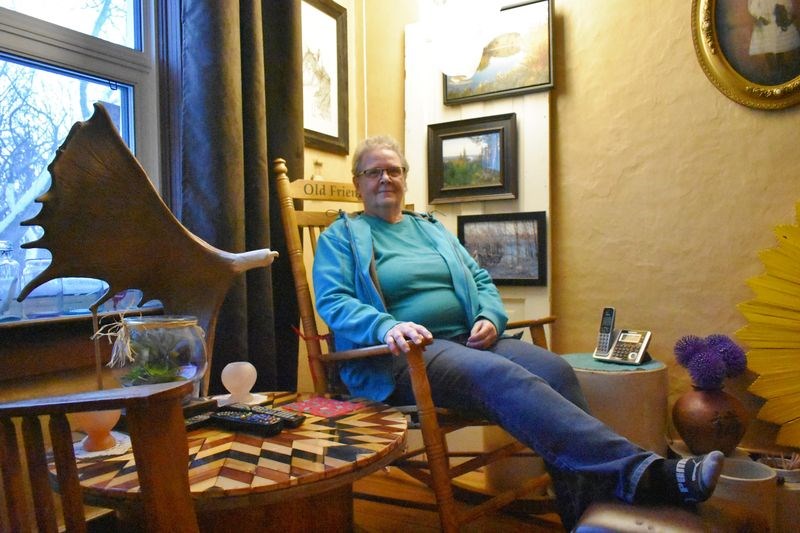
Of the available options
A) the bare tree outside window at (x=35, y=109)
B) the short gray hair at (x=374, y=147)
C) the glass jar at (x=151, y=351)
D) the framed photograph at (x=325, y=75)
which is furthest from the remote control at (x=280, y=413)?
the framed photograph at (x=325, y=75)

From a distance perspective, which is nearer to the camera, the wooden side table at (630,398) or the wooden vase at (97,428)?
the wooden vase at (97,428)

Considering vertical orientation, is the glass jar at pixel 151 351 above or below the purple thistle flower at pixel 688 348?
above

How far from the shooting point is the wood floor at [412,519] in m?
1.63

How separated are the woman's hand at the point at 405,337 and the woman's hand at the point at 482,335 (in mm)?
297

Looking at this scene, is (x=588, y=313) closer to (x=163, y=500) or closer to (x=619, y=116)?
(x=619, y=116)

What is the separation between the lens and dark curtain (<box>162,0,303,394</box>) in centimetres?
147

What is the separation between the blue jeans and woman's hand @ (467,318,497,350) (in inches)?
2.1

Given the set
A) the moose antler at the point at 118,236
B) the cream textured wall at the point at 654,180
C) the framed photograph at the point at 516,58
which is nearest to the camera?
the moose antler at the point at 118,236

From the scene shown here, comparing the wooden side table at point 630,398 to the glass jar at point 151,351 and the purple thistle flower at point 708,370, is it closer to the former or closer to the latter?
the purple thistle flower at point 708,370

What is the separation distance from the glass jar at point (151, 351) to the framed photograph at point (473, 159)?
136 centimetres

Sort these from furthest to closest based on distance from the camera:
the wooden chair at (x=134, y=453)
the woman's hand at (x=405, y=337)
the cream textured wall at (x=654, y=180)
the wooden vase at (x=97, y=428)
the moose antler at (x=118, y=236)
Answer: the cream textured wall at (x=654, y=180) < the woman's hand at (x=405, y=337) < the moose antler at (x=118, y=236) < the wooden vase at (x=97, y=428) < the wooden chair at (x=134, y=453)

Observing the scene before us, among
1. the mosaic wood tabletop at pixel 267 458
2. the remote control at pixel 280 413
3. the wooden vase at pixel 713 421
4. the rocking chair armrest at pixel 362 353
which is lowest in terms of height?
the wooden vase at pixel 713 421

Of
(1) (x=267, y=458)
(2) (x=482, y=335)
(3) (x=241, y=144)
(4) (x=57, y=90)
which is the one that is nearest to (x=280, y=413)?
(1) (x=267, y=458)

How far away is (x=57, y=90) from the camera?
55.6 inches
